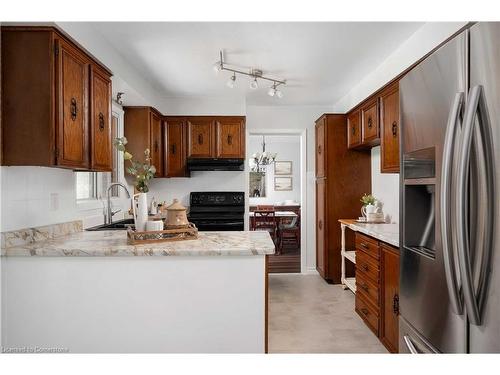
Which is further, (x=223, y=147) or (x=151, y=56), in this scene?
(x=223, y=147)

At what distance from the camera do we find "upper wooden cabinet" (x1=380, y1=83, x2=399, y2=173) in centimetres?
292

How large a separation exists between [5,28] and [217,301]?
1830 millimetres

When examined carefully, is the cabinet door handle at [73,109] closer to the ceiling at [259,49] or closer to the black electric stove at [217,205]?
the ceiling at [259,49]

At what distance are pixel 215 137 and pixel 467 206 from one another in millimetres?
3751

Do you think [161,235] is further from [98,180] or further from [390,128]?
[390,128]

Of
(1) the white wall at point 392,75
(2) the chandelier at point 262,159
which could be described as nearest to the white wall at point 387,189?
(1) the white wall at point 392,75

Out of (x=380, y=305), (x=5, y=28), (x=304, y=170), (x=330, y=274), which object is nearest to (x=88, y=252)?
(x=5, y=28)

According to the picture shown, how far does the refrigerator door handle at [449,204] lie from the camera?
1.21 m

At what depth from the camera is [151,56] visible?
3.25 meters

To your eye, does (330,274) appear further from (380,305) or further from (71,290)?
(71,290)

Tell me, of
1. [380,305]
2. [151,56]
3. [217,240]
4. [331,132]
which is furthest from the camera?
[331,132]

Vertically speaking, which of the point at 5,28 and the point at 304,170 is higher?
the point at 5,28

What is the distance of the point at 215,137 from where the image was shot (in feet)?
15.3

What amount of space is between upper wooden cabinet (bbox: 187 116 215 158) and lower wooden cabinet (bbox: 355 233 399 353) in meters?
2.29
